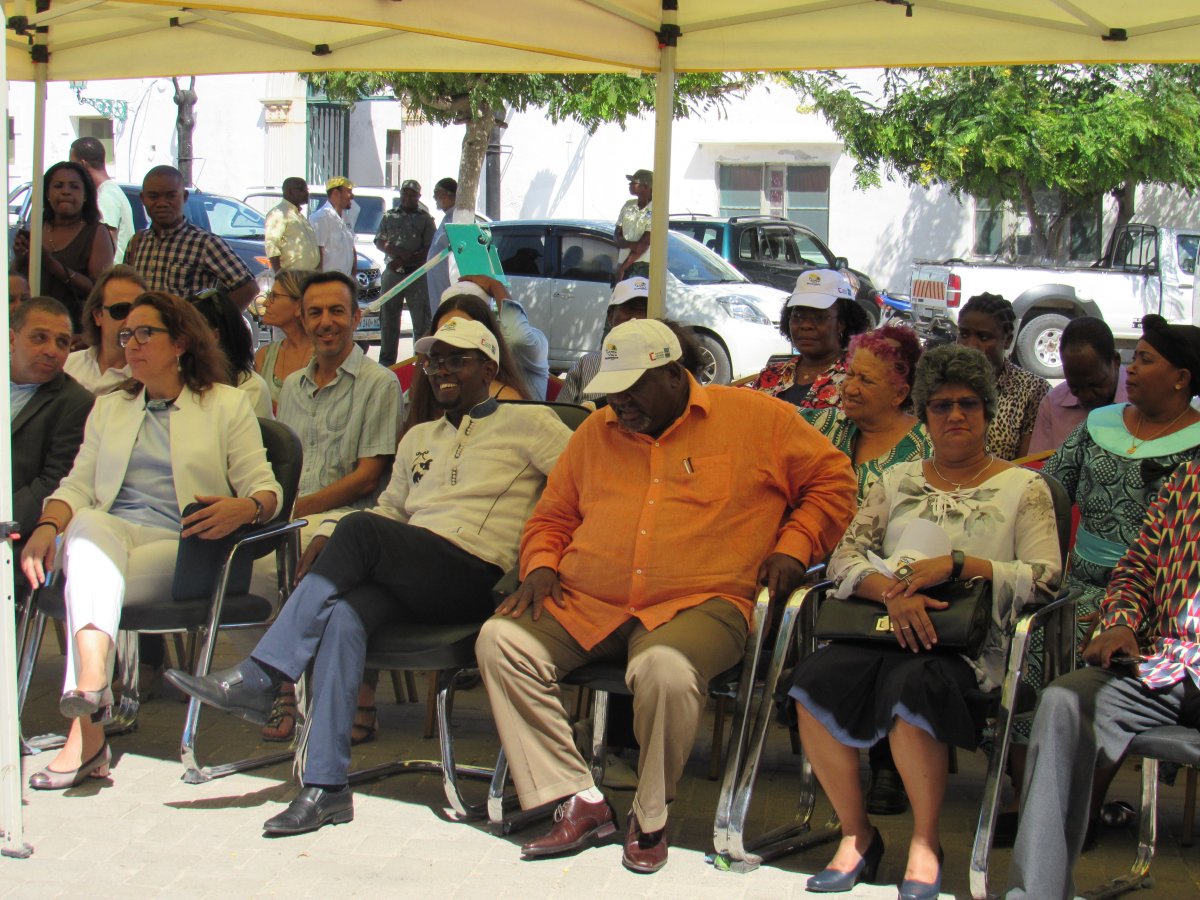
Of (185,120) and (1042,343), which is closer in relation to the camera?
(1042,343)

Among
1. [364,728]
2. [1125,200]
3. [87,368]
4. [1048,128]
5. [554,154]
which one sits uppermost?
[554,154]

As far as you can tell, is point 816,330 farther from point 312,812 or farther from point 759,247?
point 759,247

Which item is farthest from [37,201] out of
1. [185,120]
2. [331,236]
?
[185,120]

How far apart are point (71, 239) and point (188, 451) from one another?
345 centimetres

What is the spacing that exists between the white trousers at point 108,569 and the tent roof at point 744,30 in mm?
1866

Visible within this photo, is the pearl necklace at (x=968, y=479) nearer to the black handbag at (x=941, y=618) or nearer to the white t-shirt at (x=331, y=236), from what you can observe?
the black handbag at (x=941, y=618)

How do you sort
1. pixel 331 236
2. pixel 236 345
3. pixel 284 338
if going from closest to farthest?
1. pixel 236 345
2. pixel 284 338
3. pixel 331 236

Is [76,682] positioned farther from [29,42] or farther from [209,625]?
[29,42]

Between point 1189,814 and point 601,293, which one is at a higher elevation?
point 601,293

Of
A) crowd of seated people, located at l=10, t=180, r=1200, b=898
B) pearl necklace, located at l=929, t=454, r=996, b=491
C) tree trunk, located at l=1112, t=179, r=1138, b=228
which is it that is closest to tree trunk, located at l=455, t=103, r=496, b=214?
tree trunk, located at l=1112, t=179, r=1138, b=228

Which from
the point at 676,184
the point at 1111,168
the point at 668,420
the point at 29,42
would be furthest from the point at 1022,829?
the point at 676,184

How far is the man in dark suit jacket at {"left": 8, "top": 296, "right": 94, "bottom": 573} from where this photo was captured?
17.4 feet

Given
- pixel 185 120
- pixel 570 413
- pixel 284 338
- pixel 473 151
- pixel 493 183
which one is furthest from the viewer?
pixel 493 183

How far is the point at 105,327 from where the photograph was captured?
19.9 feet
